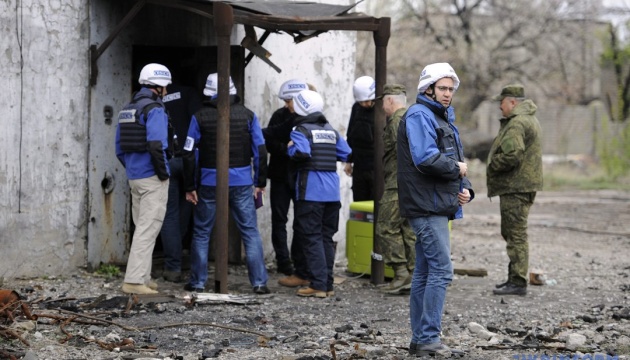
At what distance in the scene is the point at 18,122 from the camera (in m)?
9.70

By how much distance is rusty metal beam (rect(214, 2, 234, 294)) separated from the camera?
367 inches

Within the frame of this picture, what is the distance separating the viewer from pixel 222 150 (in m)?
9.50

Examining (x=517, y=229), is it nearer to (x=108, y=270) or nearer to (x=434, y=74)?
(x=434, y=74)

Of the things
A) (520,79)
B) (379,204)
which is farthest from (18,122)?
(520,79)

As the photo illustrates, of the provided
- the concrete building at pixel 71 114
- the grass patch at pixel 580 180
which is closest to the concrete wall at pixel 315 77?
the concrete building at pixel 71 114

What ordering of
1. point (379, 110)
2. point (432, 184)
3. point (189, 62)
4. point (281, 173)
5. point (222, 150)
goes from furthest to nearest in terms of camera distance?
point (189, 62) < point (281, 173) < point (379, 110) < point (222, 150) < point (432, 184)

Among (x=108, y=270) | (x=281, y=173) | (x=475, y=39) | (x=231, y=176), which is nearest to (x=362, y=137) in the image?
(x=281, y=173)

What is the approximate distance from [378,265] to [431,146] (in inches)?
154

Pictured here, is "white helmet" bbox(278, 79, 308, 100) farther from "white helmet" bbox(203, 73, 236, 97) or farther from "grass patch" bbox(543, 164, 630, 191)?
"grass patch" bbox(543, 164, 630, 191)

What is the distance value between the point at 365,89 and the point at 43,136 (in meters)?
3.54

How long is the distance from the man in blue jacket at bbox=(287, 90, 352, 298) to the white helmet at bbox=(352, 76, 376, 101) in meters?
1.17

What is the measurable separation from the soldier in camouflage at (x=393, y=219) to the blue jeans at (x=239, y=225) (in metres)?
1.30

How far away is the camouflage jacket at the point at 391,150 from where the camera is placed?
388 inches

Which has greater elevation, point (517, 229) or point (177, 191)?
point (177, 191)
